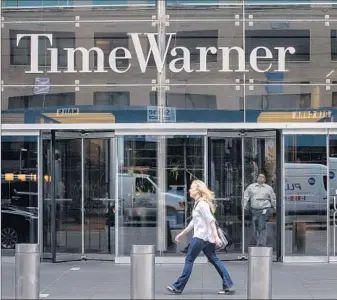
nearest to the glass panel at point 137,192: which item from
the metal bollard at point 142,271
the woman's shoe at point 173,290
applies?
the woman's shoe at point 173,290

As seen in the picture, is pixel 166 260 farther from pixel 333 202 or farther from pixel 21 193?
pixel 333 202

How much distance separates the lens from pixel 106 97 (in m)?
13.7

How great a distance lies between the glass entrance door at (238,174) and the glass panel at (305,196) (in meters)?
0.49

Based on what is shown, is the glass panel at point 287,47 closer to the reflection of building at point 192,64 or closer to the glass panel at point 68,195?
the reflection of building at point 192,64

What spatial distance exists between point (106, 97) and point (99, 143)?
1.00m

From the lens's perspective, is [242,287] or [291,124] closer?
[242,287]

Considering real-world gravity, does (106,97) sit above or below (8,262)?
above

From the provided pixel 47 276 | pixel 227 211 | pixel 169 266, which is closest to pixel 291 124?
pixel 227 211

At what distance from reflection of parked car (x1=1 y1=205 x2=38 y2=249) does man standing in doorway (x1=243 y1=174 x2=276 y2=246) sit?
4334 millimetres

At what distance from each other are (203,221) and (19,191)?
210 inches

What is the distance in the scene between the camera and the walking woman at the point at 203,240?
9.76m

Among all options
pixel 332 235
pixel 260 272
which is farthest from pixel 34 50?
pixel 260 272

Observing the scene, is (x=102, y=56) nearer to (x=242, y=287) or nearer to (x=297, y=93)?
(x=297, y=93)

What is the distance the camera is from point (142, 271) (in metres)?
8.78
